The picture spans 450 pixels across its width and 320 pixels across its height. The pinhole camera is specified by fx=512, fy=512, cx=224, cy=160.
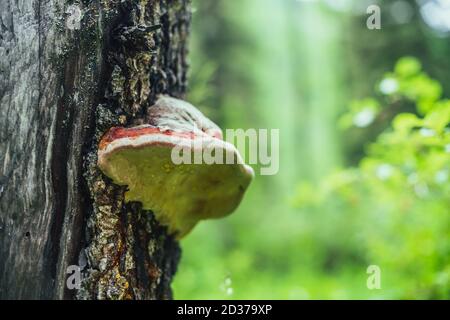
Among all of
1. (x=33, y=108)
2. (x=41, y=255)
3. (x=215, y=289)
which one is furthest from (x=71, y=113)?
(x=215, y=289)

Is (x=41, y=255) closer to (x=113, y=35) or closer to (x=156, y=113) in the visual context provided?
(x=156, y=113)

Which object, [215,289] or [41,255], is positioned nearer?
[41,255]

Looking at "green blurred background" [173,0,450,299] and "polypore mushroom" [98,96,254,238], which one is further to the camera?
"green blurred background" [173,0,450,299]

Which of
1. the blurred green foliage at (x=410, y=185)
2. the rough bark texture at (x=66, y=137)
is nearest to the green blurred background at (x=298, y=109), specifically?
the blurred green foliage at (x=410, y=185)

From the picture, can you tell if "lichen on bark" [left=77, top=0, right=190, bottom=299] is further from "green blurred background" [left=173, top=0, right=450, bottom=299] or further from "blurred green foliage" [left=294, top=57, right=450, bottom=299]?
"green blurred background" [left=173, top=0, right=450, bottom=299]

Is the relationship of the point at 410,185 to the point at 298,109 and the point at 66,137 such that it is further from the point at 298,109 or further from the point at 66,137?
the point at 298,109

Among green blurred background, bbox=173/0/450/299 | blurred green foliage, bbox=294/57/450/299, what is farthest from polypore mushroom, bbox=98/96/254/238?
green blurred background, bbox=173/0/450/299
